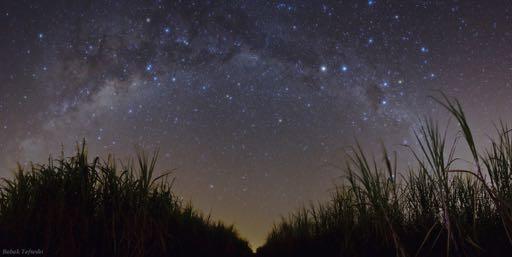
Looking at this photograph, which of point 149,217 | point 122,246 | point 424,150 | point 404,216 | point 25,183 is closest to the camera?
point 424,150

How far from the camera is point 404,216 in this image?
311 centimetres

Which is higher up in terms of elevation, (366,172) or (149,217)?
(366,172)

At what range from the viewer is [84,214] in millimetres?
2496

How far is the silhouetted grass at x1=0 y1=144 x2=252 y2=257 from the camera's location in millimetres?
2348

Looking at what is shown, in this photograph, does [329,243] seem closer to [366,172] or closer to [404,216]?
[404,216]

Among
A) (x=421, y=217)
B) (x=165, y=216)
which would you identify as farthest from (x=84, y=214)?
(x=421, y=217)

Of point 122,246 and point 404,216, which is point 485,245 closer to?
point 404,216

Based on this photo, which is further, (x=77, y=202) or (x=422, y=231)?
(x=422, y=231)

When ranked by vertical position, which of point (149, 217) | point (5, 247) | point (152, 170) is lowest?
point (5, 247)

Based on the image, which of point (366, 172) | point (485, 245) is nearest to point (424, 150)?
point (366, 172)

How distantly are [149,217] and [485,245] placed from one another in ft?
8.48

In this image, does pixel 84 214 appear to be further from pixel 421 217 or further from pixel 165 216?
pixel 421 217

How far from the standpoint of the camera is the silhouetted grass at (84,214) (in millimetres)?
2348

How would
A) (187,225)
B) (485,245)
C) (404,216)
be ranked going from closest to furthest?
(485,245) → (404,216) → (187,225)
